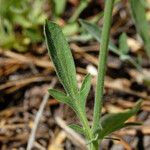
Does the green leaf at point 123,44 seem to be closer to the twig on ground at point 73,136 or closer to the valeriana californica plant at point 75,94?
the twig on ground at point 73,136

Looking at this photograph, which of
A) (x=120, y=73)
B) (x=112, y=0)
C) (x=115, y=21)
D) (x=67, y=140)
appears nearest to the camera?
(x=112, y=0)

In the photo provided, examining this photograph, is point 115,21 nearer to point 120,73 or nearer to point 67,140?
point 120,73

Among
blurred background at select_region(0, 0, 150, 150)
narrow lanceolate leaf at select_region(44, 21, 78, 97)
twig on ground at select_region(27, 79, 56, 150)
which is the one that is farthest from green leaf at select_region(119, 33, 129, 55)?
narrow lanceolate leaf at select_region(44, 21, 78, 97)

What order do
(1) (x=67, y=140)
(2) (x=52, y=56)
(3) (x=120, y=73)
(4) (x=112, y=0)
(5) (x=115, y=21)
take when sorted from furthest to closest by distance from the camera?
1. (5) (x=115, y=21)
2. (3) (x=120, y=73)
3. (1) (x=67, y=140)
4. (2) (x=52, y=56)
5. (4) (x=112, y=0)

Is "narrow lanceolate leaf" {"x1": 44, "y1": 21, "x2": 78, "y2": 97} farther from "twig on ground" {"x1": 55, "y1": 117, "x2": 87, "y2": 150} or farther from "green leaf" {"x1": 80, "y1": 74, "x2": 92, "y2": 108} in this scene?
"twig on ground" {"x1": 55, "y1": 117, "x2": 87, "y2": 150}

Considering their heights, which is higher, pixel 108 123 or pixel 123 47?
pixel 123 47

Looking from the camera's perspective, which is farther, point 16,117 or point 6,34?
point 6,34

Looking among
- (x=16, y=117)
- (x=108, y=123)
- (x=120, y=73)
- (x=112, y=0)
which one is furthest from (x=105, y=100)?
(x=112, y=0)
